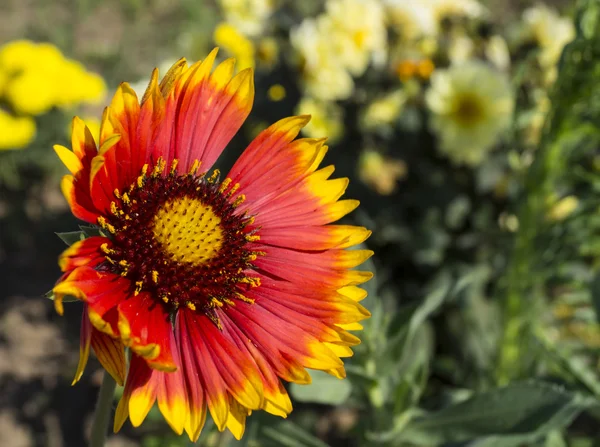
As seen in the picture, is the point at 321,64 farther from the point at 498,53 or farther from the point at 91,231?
the point at 91,231

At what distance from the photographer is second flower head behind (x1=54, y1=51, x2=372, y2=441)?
34.0 inches

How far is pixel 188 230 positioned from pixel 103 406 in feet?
0.93

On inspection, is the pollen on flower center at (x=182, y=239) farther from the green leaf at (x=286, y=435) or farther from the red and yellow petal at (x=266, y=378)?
the green leaf at (x=286, y=435)

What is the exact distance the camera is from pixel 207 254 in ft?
3.46

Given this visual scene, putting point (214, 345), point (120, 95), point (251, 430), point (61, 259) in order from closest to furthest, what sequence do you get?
point (61, 259), point (120, 95), point (214, 345), point (251, 430)

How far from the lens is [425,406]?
171 cm

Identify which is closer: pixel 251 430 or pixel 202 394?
pixel 202 394

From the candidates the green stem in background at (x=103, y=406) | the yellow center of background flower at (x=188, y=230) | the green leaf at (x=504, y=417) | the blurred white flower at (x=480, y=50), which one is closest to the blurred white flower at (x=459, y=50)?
the blurred white flower at (x=480, y=50)

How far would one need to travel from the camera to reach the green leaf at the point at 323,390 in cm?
126

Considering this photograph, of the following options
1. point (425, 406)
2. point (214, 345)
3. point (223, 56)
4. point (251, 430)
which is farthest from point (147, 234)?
point (223, 56)

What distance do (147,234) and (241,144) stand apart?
1.07 m

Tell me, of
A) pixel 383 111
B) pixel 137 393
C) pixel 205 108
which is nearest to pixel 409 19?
pixel 383 111

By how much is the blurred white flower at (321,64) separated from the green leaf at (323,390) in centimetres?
86

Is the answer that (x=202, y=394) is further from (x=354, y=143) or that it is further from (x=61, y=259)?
(x=354, y=143)
